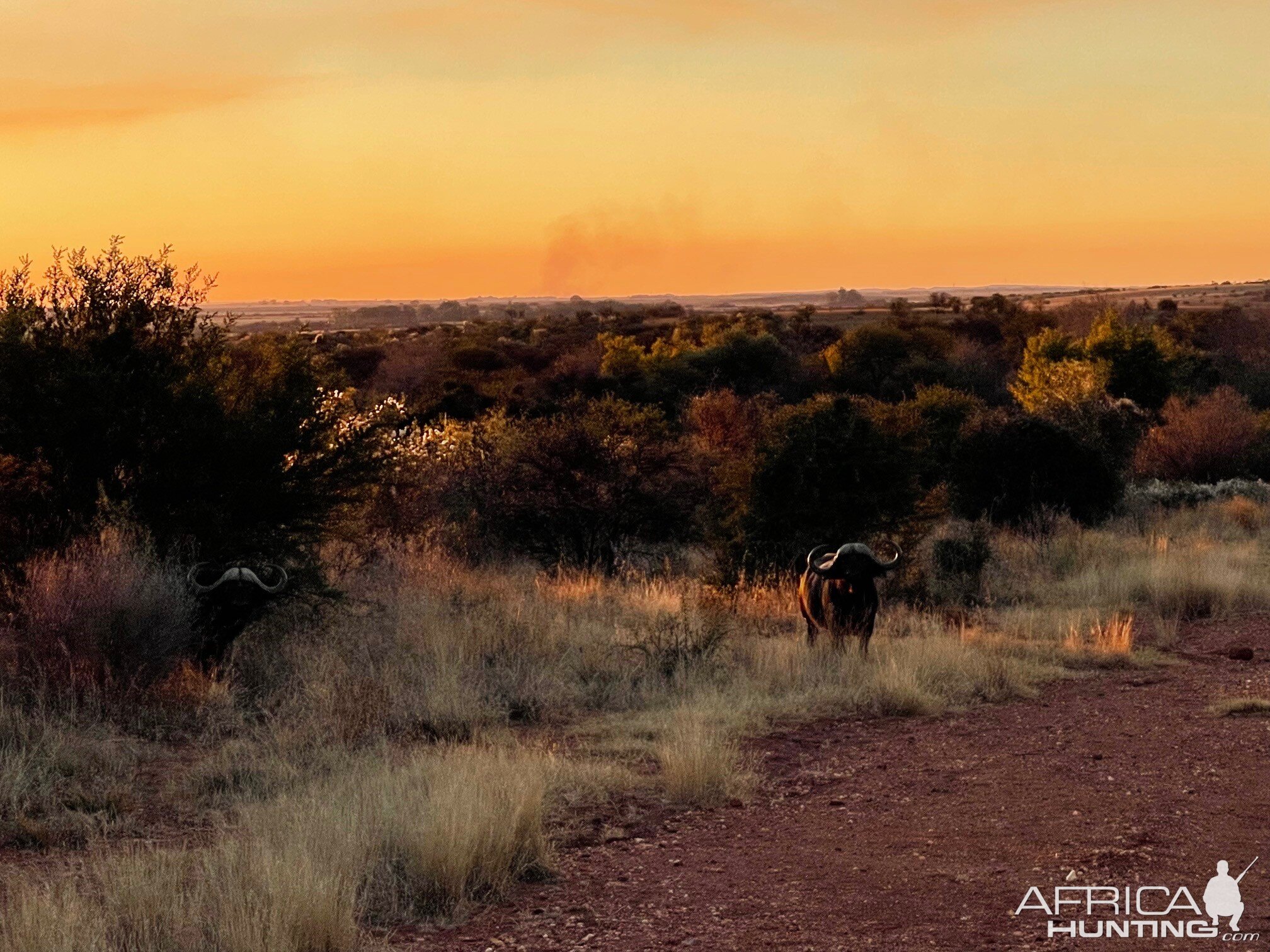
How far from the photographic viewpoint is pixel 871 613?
1211 centimetres

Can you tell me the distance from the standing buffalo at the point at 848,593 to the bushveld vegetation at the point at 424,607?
310 millimetres

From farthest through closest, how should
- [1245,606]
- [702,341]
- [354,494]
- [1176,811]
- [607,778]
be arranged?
1. [702,341]
2. [1245,606]
3. [354,494]
4. [607,778]
5. [1176,811]

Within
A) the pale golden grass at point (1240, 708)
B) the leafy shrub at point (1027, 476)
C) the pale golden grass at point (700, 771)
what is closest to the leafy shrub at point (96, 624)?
the pale golden grass at point (700, 771)

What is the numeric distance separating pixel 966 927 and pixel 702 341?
50816mm

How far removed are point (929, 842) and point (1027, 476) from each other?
16020mm

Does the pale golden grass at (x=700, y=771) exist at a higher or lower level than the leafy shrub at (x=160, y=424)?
lower

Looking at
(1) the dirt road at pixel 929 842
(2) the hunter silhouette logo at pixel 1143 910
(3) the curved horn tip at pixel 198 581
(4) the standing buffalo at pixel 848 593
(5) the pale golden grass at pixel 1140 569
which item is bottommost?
(5) the pale golden grass at pixel 1140 569

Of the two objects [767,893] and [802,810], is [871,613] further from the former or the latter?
[767,893]

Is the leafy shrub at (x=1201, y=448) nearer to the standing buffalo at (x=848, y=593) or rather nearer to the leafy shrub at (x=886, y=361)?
the leafy shrub at (x=886, y=361)

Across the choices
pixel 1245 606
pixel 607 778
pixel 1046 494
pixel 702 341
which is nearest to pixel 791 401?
pixel 702 341

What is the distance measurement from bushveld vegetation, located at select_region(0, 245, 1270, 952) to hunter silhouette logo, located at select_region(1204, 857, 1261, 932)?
2776mm

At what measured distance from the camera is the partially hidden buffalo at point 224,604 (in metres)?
10.8

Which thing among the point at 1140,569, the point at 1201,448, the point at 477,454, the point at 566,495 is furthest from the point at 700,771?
the point at 1201,448

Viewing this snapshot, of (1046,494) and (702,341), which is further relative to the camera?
(702,341)
